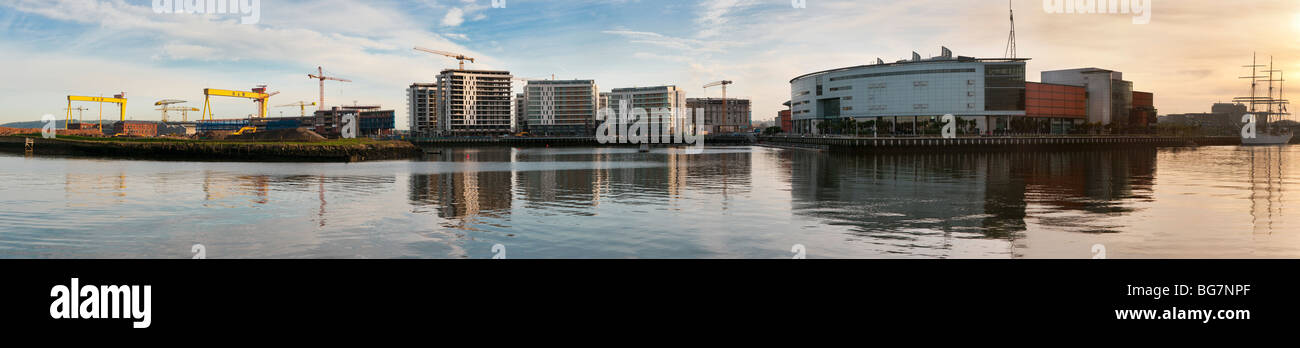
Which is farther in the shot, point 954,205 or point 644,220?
point 954,205

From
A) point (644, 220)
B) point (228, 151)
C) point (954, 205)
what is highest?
point (228, 151)

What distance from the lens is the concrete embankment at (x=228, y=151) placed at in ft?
315

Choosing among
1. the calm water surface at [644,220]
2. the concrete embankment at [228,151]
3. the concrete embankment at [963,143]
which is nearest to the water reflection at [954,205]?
the calm water surface at [644,220]

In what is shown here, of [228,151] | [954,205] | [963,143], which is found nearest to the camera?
[954,205]

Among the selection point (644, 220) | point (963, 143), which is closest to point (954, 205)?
point (644, 220)

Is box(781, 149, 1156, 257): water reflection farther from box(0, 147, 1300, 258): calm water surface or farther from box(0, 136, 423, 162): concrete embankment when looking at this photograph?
box(0, 136, 423, 162): concrete embankment

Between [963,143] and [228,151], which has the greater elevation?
[963,143]

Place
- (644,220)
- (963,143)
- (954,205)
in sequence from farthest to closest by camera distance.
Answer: (963,143) → (954,205) → (644,220)

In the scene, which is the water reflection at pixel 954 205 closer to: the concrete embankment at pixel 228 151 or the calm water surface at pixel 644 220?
the calm water surface at pixel 644 220

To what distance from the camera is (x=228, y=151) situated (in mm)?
100125

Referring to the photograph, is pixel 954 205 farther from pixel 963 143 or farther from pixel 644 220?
pixel 963 143
